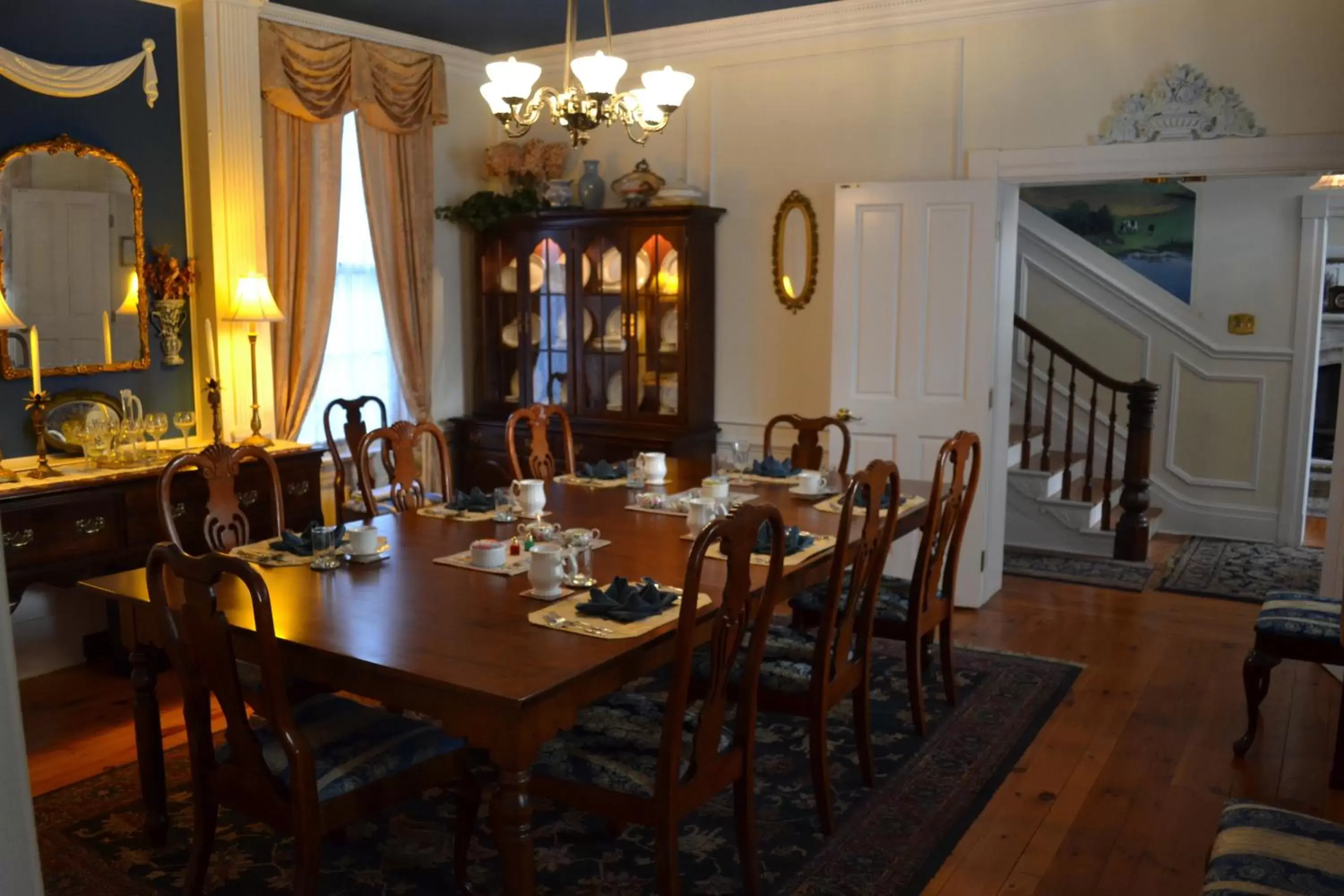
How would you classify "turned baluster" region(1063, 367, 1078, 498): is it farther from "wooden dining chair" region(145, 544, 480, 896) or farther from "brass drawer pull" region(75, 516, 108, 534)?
"brass drawer pull" region(75, 516, 108, 534)

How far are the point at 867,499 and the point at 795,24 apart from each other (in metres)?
3.19

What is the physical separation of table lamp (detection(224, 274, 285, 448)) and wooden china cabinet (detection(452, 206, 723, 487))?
1549 millimetres

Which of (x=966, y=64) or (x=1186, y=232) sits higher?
(x=966, y=64)

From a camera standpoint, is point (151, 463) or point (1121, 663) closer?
point (151, 463)

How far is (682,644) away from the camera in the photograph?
88.0 inches

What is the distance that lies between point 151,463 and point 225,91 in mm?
1619

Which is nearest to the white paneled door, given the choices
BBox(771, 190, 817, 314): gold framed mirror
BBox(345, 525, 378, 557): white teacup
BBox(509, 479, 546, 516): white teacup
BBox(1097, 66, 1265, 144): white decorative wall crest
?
BBox(771, 190, 817, 314): gold framed mirror

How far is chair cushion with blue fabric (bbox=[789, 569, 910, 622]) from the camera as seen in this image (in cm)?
363

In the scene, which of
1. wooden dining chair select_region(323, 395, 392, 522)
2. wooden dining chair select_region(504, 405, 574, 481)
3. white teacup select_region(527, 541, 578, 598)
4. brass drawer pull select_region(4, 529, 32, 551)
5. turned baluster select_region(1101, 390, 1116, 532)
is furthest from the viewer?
turned baluster select_region(1101, 390, 1116, 532)

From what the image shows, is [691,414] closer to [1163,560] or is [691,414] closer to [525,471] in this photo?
[525,471]

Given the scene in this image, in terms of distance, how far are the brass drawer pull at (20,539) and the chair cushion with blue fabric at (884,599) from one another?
2.58m

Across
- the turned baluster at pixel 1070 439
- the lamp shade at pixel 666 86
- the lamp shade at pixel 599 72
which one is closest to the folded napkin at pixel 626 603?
the lamp shade at pixel 599 72

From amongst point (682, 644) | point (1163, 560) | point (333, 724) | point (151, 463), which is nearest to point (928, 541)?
point (682, 644)

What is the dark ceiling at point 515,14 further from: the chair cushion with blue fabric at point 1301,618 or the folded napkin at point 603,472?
the chair cushion with blue fabric at point 1301,618
